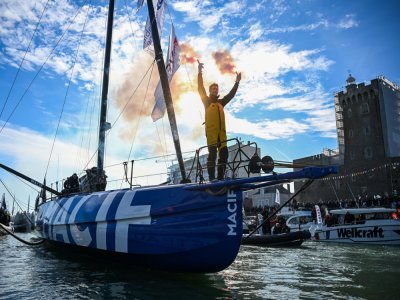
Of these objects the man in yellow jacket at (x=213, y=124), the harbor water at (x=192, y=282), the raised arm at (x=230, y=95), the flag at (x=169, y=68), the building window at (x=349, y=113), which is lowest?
the harbor water at (x=192, y=282)

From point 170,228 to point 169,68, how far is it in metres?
7.01

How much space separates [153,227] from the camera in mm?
7645

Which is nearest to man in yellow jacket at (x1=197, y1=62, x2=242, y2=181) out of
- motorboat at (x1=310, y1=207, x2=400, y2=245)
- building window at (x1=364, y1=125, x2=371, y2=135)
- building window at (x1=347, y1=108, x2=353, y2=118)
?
motorboat at (x1=310, y1=207, x2=400, y2=245)

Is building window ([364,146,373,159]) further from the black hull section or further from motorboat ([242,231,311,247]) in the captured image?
the black hull section

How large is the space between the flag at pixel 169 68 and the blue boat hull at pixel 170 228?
3.91 meters

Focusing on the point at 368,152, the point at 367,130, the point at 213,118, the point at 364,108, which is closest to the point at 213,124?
the point at 213,118

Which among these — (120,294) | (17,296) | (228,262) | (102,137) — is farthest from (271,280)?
(102,137)

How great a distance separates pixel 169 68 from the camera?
41.0 ft

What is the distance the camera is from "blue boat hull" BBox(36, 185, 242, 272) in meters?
6.99

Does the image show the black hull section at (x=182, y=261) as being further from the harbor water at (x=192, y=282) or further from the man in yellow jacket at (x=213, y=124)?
the man in yellow jacket at (x=213, y=124)

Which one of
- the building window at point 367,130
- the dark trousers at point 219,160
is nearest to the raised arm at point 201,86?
the dark trousers at point 219,160

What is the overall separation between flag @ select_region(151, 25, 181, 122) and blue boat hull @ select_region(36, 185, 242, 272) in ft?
12.8

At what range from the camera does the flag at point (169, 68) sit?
39.6ft

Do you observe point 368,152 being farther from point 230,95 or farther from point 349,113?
point 230,95
